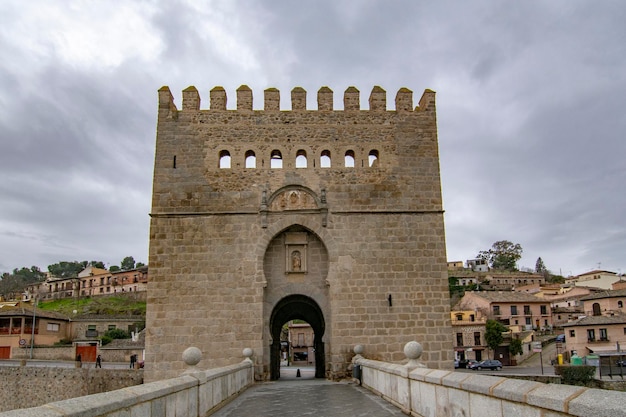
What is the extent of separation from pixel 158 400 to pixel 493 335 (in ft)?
141

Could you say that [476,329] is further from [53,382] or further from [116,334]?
[53,382]

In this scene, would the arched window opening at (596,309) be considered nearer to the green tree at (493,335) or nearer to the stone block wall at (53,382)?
the green tree at (493,335)

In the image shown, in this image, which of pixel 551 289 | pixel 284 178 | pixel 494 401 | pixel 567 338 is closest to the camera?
pixel 494 401

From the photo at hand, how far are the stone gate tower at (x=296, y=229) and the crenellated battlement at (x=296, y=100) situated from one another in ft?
0.13

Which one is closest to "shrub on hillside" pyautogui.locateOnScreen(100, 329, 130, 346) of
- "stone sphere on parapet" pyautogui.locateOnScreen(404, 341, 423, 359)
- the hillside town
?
the hillside town

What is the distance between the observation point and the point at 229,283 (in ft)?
52.3

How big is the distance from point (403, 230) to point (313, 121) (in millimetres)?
4449

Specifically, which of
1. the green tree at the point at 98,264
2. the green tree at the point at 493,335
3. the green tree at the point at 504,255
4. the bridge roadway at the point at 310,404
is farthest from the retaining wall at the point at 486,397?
the green tree at the point at 98,264

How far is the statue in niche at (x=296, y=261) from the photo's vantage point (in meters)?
16.8

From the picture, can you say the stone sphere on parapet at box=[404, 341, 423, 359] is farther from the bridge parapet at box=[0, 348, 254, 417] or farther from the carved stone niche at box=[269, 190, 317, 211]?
the carved stone niche at box=[269, 190, 317, 211]

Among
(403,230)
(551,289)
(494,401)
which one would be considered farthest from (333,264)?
(551,289)

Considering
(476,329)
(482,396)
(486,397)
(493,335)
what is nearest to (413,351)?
(482,396)

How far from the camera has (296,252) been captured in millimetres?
16938

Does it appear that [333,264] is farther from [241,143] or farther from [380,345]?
[241,143]
